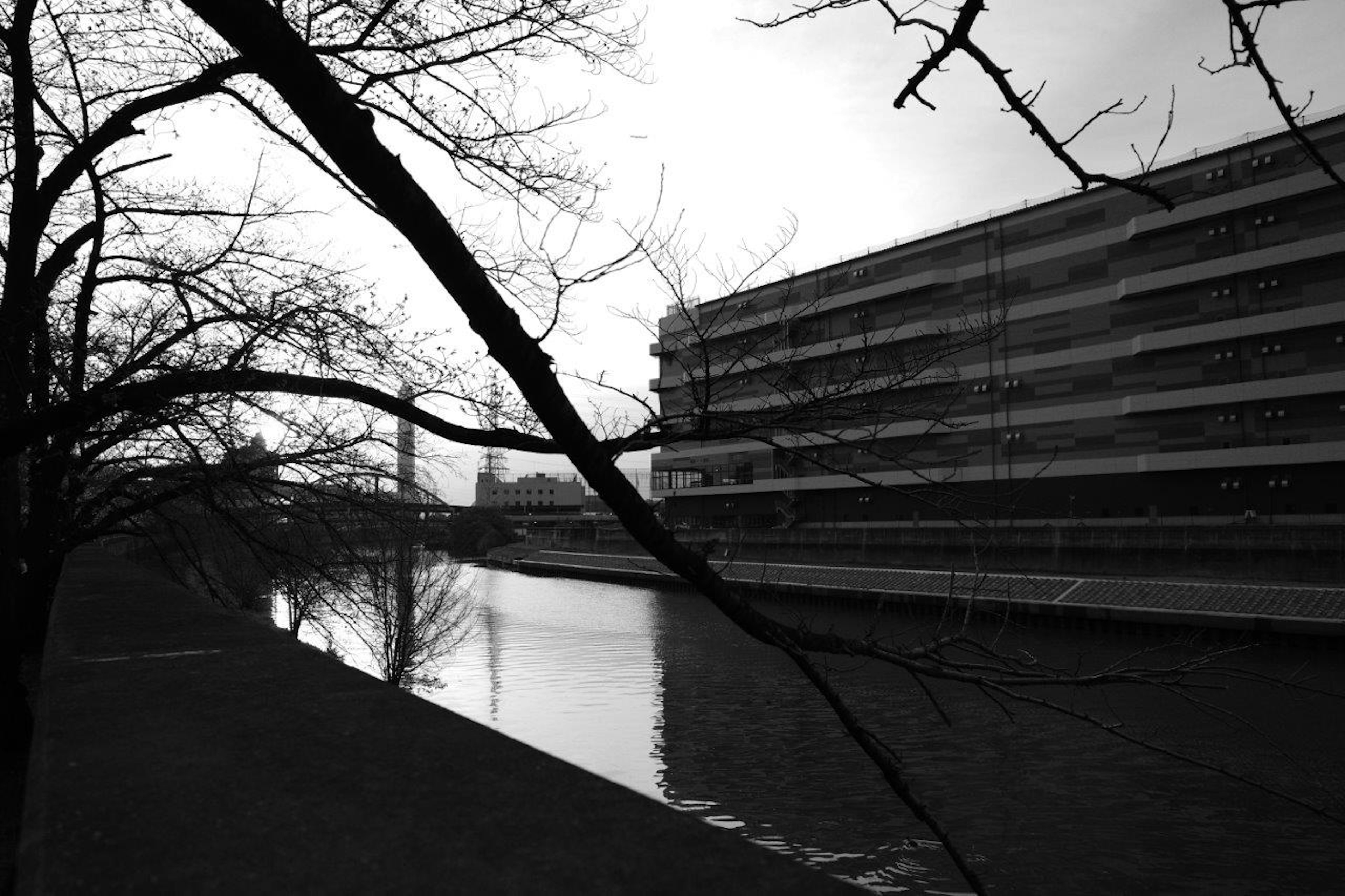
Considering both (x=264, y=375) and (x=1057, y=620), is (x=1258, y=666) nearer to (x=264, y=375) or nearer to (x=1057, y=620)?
(x=1057, y=620)

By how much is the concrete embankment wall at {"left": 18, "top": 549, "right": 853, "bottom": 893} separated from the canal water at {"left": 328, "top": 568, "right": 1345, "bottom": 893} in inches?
82.8

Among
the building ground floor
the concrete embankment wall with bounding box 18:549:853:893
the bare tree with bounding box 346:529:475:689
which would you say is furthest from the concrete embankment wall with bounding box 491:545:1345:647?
the concrete embankment wall with bounding box 18:549:853:893

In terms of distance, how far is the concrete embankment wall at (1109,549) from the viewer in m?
27.6

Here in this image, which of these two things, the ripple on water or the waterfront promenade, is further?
the waterfront promenade

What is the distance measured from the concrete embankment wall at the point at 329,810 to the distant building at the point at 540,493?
5750 inches

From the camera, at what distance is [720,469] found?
6134cm

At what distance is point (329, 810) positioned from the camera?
1551mm

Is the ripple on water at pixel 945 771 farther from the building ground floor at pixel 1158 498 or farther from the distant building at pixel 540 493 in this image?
the distant building at pixel 540 493

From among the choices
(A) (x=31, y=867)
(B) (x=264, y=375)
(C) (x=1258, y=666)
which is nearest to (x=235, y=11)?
(A) (x=31, y=867)

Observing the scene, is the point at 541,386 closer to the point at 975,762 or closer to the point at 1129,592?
the point at 975,762

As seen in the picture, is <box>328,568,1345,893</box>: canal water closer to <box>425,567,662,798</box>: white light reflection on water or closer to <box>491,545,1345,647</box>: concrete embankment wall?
<box>425,567,662,798</box>: white light reflection on water

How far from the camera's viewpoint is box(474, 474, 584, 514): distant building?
151 m

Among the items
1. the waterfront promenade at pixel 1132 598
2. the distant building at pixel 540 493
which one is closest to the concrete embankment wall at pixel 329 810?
the waterfront promenade at pixel 1132 598

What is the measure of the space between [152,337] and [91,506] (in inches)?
88.4
